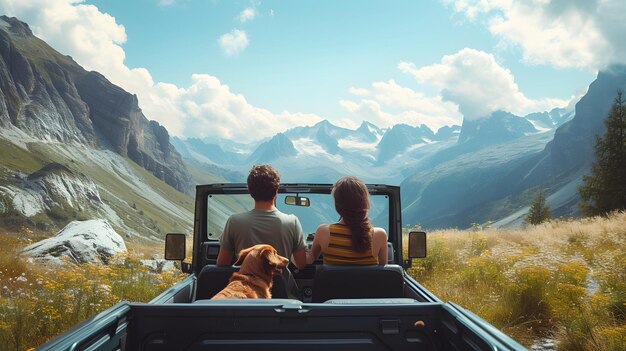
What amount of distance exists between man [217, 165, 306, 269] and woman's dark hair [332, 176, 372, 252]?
0.51 metres

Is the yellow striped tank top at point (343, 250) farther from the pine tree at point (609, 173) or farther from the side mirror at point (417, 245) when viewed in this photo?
the pine tree at point (609, 173)

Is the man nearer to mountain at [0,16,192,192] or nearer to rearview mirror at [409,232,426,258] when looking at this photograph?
rearview mirror at [409,232,426,258]

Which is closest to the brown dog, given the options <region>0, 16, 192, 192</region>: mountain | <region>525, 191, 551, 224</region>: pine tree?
<region>525, 191, 551, 224</region>: pine tree

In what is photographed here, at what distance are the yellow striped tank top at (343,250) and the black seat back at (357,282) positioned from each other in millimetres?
223

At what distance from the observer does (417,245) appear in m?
5.48

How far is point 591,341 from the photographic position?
17.8ft

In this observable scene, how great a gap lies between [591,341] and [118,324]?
5.04 metres

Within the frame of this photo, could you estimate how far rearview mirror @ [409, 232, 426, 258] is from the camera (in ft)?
17.9

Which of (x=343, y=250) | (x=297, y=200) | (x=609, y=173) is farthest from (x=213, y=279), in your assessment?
(x=609, y=173)

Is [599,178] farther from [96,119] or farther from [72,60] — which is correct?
[72,60]

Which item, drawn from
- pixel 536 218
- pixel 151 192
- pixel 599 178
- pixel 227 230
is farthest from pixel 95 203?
pixel 227 230

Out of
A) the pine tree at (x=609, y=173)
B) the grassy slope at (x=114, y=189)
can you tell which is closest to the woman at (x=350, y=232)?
the pine tree at (x=609, y=173)

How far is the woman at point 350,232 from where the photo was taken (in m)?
4.37

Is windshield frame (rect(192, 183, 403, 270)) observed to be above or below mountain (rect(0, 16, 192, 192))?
below
